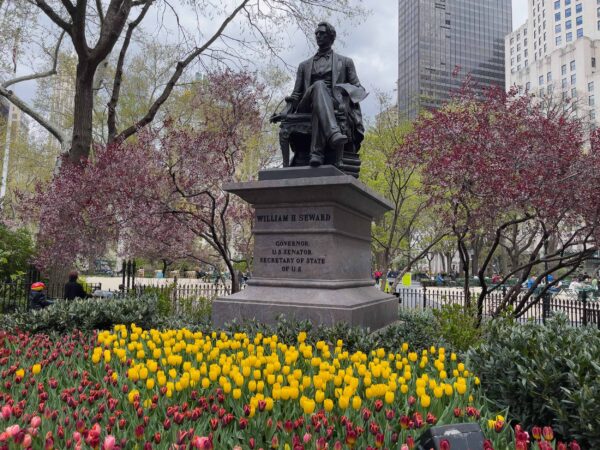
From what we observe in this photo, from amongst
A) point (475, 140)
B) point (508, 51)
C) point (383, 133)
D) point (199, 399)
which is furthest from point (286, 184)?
point (508, 51)

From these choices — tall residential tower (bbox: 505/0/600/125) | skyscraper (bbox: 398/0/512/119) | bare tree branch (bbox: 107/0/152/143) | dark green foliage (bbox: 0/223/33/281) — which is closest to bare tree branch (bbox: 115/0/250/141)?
bare tree branch (bbox: 107/0/152/143)

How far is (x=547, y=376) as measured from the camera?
3148 millimetres

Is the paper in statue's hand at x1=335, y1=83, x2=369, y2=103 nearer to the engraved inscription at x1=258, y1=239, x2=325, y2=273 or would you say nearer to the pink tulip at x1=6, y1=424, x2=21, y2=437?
the engraved inscription at x1=258, y1=239, x2=325, y2=273

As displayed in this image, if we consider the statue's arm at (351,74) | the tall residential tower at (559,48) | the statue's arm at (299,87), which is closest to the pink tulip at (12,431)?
the statue's arm at (299,87)

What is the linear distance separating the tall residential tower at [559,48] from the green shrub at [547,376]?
80.3 metres

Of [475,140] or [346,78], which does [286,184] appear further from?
[475,140]

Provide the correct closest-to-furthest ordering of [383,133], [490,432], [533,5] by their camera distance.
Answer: [490,432], [383,133], [533,5]

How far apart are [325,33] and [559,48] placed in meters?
98.1

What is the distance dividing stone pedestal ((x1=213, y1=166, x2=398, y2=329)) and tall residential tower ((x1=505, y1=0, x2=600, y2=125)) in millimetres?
78216

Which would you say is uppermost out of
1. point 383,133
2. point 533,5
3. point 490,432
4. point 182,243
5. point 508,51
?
point 533,5

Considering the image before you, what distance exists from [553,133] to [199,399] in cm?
1067

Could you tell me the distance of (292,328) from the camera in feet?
18.0

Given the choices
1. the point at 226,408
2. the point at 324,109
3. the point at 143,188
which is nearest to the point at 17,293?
the point at 143,188

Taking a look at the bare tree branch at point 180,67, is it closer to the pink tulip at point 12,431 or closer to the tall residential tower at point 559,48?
the pink tulip at point 12,431
